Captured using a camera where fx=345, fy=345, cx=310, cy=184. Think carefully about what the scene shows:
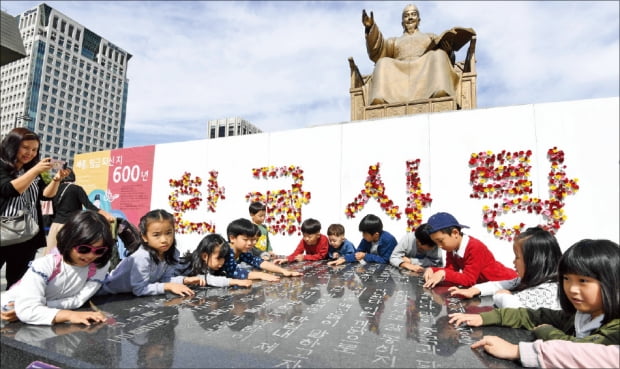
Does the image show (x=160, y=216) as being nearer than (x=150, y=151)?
Yes

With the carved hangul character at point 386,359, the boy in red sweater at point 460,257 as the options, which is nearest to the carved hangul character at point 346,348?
the carved hangul character at point 386,359

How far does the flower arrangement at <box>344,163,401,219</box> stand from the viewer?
5.28 m

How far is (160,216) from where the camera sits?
2.38 metres

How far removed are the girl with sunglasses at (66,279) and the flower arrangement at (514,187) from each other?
4519 mm

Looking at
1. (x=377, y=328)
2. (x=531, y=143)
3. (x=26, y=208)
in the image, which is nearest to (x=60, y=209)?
(x=26, y=208)

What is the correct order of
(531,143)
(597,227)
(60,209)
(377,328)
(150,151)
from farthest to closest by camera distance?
(150,151), (531,143), (597,227), (60,209), (377,328)

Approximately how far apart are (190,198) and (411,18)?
6391 millimetres

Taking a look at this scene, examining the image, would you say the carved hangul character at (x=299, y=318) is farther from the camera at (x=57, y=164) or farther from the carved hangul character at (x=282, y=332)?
the camera at (x=57, y=164)

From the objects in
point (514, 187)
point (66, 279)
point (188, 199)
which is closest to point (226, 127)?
point (188, 199)

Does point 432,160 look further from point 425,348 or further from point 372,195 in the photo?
point 425,348

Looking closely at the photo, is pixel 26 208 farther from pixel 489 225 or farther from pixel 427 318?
pixel 489 225

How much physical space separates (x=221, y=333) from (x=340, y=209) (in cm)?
410

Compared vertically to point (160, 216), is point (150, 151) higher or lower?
higher

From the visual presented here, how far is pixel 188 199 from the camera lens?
274 inches
